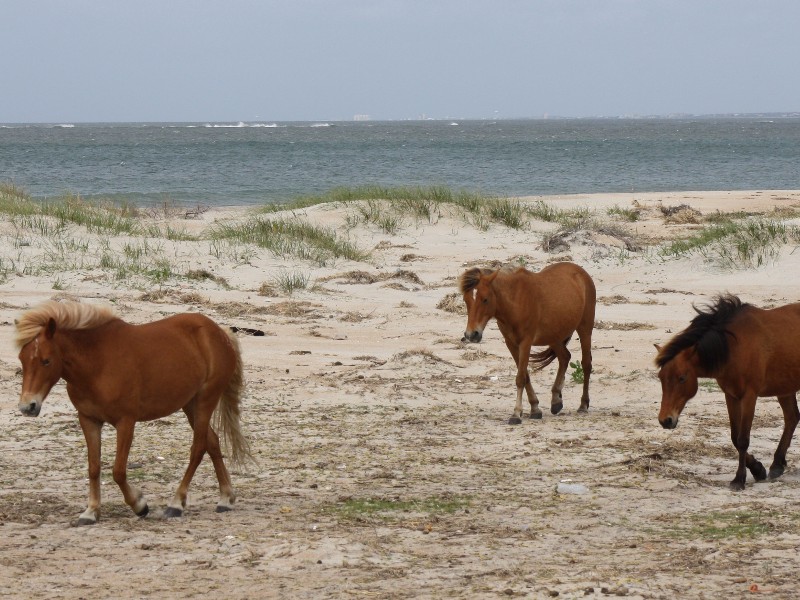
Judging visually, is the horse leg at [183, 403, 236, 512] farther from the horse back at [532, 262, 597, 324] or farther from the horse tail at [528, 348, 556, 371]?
the horse tail at [528, 348, 556, 371]

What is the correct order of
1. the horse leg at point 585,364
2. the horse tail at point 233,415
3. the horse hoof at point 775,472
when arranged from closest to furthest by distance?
the horse tail at point 233,415 < the horse hoof at point 775,472 < the horse leg at point 585,364

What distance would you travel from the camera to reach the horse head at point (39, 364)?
20.1ft

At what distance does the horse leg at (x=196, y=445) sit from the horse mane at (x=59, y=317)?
0.78 metres

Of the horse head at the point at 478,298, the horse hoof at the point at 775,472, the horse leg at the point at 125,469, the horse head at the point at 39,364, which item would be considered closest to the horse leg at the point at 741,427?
the horse hoof at the point at 775,472

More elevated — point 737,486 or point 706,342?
point 706,342

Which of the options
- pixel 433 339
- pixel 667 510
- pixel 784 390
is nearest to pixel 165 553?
pixel 667 510

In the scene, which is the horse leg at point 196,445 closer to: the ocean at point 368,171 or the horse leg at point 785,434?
the horse leg at point 785,434

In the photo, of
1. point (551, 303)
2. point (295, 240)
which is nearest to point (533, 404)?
point (551, 303)

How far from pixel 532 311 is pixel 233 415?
361cm

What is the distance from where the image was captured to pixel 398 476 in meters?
7.67

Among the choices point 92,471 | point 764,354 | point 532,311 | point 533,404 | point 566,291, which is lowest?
point 533,404

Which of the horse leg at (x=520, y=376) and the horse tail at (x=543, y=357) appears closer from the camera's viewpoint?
the horse leg at (x=520, y=376)

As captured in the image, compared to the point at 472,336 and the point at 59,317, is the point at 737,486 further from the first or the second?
the point at 59,317

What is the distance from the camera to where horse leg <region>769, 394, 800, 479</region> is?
766 cm
